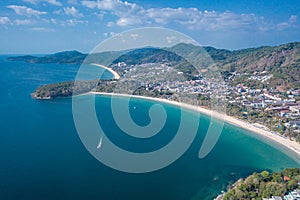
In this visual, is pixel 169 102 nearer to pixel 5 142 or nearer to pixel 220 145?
pixel 220 145

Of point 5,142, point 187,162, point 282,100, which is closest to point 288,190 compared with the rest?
point 187,162

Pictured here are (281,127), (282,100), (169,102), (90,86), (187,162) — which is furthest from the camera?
(90,86)

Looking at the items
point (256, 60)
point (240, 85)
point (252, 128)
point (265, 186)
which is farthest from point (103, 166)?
point (256, 60)

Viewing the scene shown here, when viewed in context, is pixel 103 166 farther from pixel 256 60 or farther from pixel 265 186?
pixel 256 60

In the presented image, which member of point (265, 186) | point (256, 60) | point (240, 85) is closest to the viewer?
point (265, 186)

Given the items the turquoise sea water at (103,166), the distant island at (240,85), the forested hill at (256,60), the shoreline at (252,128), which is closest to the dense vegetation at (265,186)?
the turquoise sea water at (103,166)

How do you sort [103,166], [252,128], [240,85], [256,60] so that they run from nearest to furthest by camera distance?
[103,166] < [252,128] < [240,85] < [256,60]

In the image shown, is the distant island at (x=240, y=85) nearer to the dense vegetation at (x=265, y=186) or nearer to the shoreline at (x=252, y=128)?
the shoreline at (x=252, y=128)
